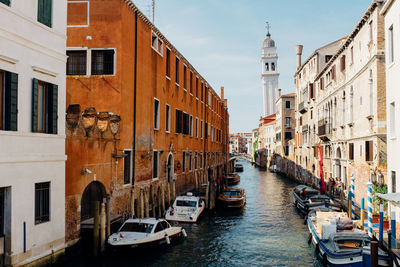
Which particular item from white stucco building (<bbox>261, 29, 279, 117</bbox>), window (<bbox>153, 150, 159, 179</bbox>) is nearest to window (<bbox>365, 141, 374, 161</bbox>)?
window (<bbox>153, 150, 159, 179</bbox>)

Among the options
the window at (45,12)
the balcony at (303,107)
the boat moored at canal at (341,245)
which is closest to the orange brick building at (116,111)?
the window at (45,12)

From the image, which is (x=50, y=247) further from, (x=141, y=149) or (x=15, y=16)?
(x=141, y=149)

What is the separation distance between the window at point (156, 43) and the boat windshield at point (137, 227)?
9.46 m

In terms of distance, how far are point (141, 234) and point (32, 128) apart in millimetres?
5279

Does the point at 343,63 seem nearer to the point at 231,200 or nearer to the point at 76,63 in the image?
the point at 231,200

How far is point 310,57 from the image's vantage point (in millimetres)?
34156

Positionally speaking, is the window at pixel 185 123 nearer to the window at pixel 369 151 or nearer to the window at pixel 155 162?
the window at pixel 155 162

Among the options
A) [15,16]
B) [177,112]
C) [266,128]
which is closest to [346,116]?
[177,112]

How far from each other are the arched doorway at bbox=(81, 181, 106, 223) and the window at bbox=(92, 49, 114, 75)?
15.5 feet

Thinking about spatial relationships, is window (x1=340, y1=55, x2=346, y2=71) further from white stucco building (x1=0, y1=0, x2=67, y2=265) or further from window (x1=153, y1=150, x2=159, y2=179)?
white stucco building (x1=0, y1=0, x2=67, y2=265)

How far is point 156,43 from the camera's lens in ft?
63.5

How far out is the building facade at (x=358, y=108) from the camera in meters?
15.9

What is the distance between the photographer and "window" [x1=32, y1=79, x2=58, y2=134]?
10000mm

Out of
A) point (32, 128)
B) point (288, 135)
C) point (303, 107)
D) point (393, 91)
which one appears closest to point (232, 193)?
point (393, 91)
